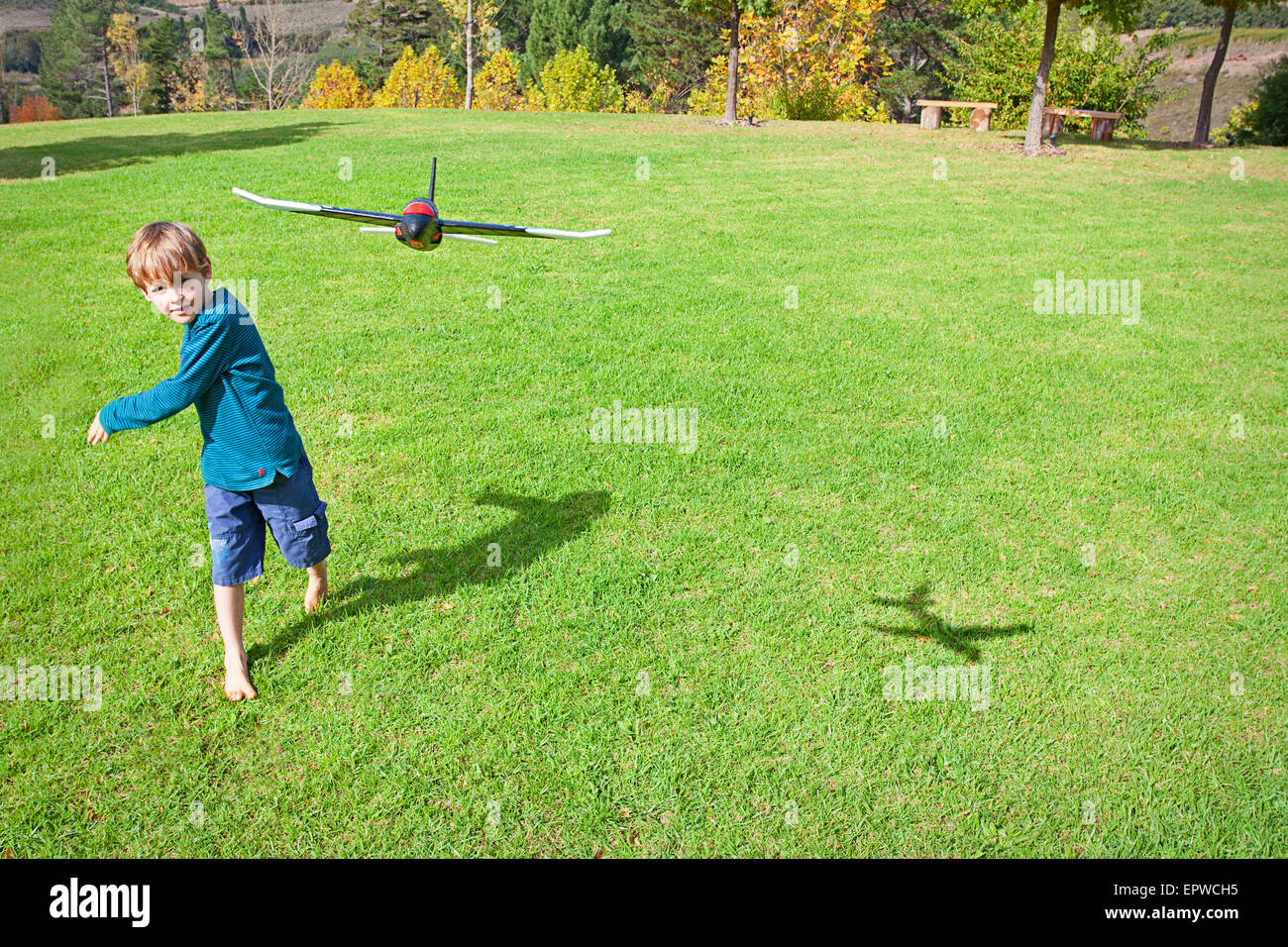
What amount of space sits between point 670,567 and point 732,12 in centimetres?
2451

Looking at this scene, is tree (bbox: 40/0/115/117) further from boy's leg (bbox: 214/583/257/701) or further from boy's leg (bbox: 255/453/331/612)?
boy's leg (bbox: 214/583/257/701)

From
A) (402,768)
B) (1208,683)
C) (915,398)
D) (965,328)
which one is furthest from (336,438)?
(965,328)

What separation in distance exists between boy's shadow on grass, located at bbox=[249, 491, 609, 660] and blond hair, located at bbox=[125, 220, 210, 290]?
Answer: 195 cm

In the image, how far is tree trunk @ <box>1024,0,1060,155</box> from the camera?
19.6 metres

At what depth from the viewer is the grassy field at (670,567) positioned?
136 inches

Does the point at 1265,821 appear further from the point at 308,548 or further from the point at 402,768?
the point at 308,548

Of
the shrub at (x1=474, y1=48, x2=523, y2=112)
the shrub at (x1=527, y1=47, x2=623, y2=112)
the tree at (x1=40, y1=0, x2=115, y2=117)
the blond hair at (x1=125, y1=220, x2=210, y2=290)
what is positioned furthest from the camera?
the tree at (x1=40, y1=0, x2=115, y2=117)

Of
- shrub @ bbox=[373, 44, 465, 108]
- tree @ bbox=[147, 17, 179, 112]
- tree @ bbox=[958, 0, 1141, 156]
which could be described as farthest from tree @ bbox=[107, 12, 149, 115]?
tree @ bbox=[958, 0, 1141, 156]

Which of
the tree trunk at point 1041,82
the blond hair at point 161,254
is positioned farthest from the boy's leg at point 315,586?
the tree trunk at point 1041,82

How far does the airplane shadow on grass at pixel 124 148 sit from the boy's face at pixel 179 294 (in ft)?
55.3

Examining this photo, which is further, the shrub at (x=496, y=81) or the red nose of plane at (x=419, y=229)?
the shrub at (x=496, y=81)

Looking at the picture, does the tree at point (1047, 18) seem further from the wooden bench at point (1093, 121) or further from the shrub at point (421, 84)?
the shrub at point (421, 84)

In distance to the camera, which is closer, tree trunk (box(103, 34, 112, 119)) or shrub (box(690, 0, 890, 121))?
shrub (box(690, 0, 890, 121))
